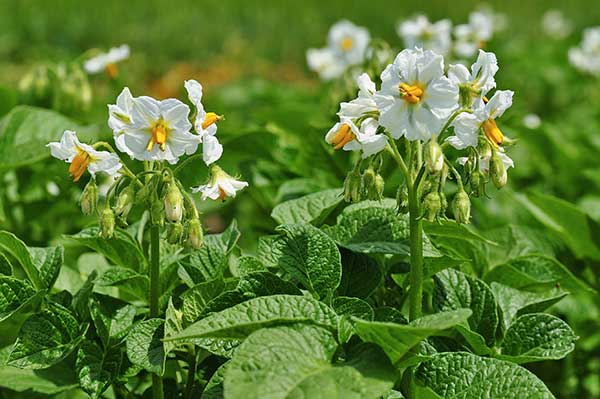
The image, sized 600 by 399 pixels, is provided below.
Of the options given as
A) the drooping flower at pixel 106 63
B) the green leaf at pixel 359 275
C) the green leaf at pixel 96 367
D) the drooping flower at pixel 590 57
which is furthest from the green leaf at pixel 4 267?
the drooping flower at pixel 590 57

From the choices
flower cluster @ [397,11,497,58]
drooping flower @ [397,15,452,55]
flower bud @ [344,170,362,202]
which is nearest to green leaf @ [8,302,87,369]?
flower bud @ [344,170,362,202]

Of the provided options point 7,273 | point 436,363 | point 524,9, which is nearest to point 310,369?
point 436,363

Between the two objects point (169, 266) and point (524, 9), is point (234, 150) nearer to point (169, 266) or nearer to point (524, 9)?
point (169, 266)

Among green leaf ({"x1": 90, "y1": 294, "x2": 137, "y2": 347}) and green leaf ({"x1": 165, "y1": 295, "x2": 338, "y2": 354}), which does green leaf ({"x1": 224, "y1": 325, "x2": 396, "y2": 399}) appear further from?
green leaf ({"x1": 90, "y1": 294, "x2": 137, "y2": 347})

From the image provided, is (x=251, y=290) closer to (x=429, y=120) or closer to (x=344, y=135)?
(x=344, y=135)

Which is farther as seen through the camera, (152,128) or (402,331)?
(152,128)

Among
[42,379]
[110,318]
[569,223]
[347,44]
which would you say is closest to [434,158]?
[110,318]
